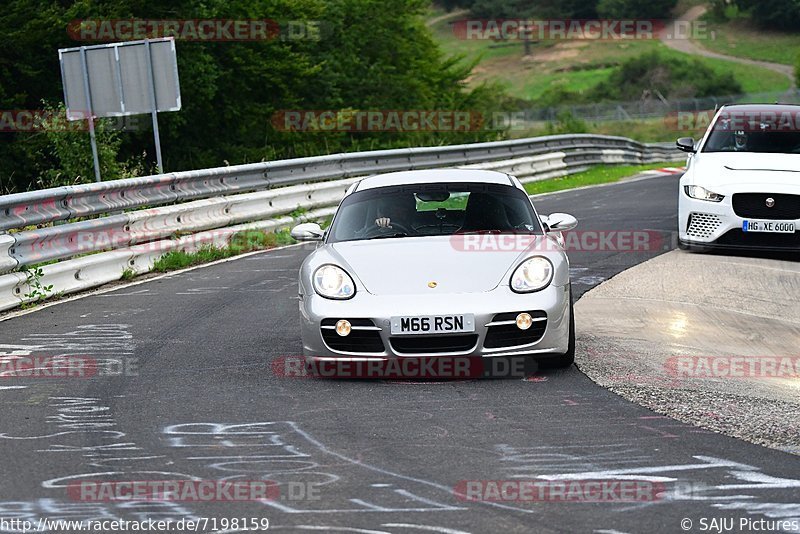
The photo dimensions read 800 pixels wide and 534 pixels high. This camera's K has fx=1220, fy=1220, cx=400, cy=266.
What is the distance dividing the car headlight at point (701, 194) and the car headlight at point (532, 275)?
5.96 m

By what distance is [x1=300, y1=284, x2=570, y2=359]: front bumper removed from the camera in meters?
7.18

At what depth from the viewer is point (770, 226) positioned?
41.7 ft

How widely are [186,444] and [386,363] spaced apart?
175 cm

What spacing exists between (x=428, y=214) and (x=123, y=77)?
1028 centimetres

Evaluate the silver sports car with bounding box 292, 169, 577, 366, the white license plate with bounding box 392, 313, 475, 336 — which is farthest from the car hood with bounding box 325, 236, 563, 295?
the white license plate with bounding box 392, 313, 475, 336

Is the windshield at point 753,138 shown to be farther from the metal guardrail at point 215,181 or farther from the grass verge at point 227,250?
the metal guardrail at point 215,181

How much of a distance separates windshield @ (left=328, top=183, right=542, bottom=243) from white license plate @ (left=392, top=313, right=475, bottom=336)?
1183mm

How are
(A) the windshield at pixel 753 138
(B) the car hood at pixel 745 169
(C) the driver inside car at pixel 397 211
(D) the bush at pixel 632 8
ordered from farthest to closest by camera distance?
(D) the bush at pixel 632 8, (A) the windshield at pixel 753 138, (B) the car hood at pixel 745 169, (C) the driver inside car at pixel 397 211

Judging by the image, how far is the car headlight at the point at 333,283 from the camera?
7461 millimetres

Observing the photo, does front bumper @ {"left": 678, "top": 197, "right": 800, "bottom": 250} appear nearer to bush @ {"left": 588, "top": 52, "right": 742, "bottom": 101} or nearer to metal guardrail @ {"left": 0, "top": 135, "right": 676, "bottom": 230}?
metal guardrail @ {"left": 0, "top": 135, "right": 676, "bottom": 230}

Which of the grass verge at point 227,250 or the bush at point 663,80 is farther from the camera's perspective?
the bush at point 663,80

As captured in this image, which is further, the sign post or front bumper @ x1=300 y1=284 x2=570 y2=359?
the sign post

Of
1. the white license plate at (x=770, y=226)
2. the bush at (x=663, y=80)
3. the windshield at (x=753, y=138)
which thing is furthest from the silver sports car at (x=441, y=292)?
the bush at (x=663, y=80)

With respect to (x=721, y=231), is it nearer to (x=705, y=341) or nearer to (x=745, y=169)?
(x=745, y=169)
